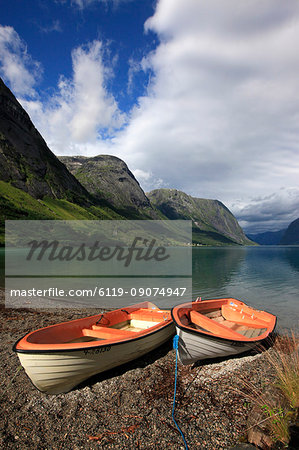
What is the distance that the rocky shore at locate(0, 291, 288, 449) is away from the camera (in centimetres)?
586

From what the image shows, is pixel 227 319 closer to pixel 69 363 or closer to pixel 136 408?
pixel 136 408

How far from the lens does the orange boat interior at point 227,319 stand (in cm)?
980

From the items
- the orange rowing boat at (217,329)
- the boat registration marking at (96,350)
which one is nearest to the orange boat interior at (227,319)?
the orange rowing boat at (217,329)

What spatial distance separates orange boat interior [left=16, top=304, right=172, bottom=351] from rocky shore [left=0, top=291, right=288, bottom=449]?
152cm

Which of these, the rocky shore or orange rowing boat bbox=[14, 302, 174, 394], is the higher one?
orange rowing boat bbox=[14, 302, 174, 394]

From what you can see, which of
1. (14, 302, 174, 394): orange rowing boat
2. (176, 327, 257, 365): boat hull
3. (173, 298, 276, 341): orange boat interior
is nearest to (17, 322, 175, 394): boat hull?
(14, 302, 174, 394): orange rowing boat

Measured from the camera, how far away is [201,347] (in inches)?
342

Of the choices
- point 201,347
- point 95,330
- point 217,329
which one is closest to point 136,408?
point 201,347

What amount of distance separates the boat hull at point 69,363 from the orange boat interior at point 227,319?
255 cm

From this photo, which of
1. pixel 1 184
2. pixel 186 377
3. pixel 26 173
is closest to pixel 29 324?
pixel 186 377

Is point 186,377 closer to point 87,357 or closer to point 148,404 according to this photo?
point 148,404

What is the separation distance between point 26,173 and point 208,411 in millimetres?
221709

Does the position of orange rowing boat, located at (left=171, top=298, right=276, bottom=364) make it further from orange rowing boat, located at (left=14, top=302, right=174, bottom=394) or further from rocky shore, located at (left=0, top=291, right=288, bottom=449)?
orange rowing boat, located at (left=14, top=302, right=174, bottom=394)

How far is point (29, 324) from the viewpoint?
14.9 metres
